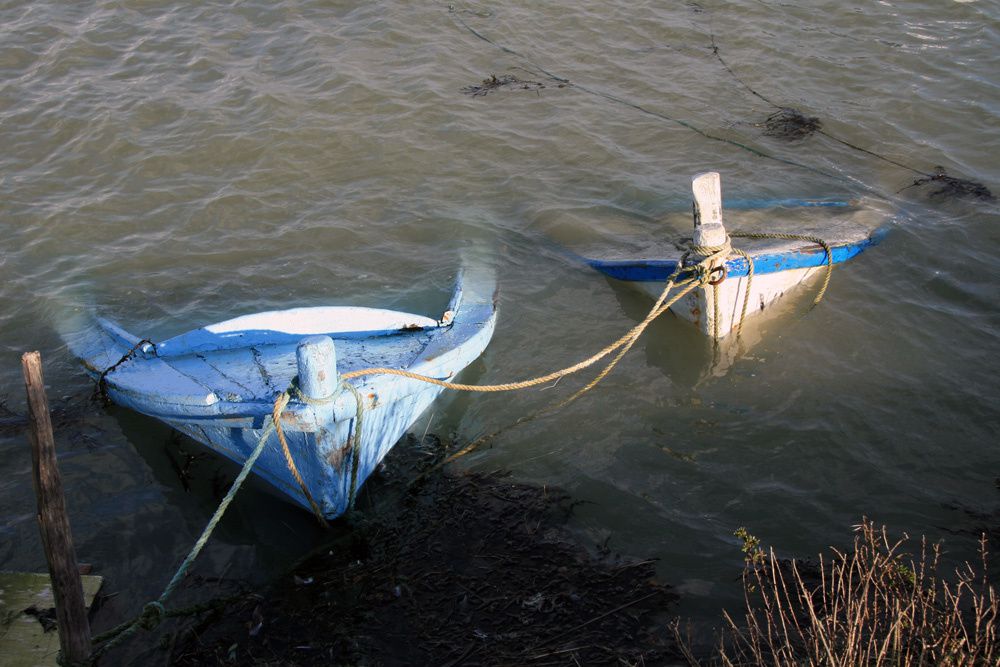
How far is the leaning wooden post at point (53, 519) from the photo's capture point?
3635 millimetres

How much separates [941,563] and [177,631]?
4.30 m

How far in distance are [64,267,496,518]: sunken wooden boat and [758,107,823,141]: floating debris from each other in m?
4.71

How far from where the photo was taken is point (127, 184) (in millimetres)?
8961

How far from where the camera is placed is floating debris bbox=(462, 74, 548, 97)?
10672mm

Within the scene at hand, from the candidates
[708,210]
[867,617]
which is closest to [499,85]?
[708,210]

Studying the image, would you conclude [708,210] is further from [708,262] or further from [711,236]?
[708,262]

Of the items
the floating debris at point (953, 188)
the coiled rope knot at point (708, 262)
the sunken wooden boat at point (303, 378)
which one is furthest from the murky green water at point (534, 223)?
the coiled rope knot at point (708, 262)

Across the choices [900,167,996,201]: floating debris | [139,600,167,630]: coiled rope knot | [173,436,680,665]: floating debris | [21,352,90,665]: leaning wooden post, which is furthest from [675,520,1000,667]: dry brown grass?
[900,167,996,201]: floating debris

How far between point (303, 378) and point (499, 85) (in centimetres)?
719

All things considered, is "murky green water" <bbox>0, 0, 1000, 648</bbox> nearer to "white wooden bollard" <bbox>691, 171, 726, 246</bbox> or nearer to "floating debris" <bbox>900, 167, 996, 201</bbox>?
"floating debris" <bbox>900, 167, 996, 201</bbox>

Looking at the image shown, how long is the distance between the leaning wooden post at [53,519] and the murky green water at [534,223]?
3.60ft

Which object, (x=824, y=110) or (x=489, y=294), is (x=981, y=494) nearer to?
(x=489, y=294)

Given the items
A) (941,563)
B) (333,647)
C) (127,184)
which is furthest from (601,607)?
(127,184)

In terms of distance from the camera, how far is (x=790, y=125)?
991 centimetres
